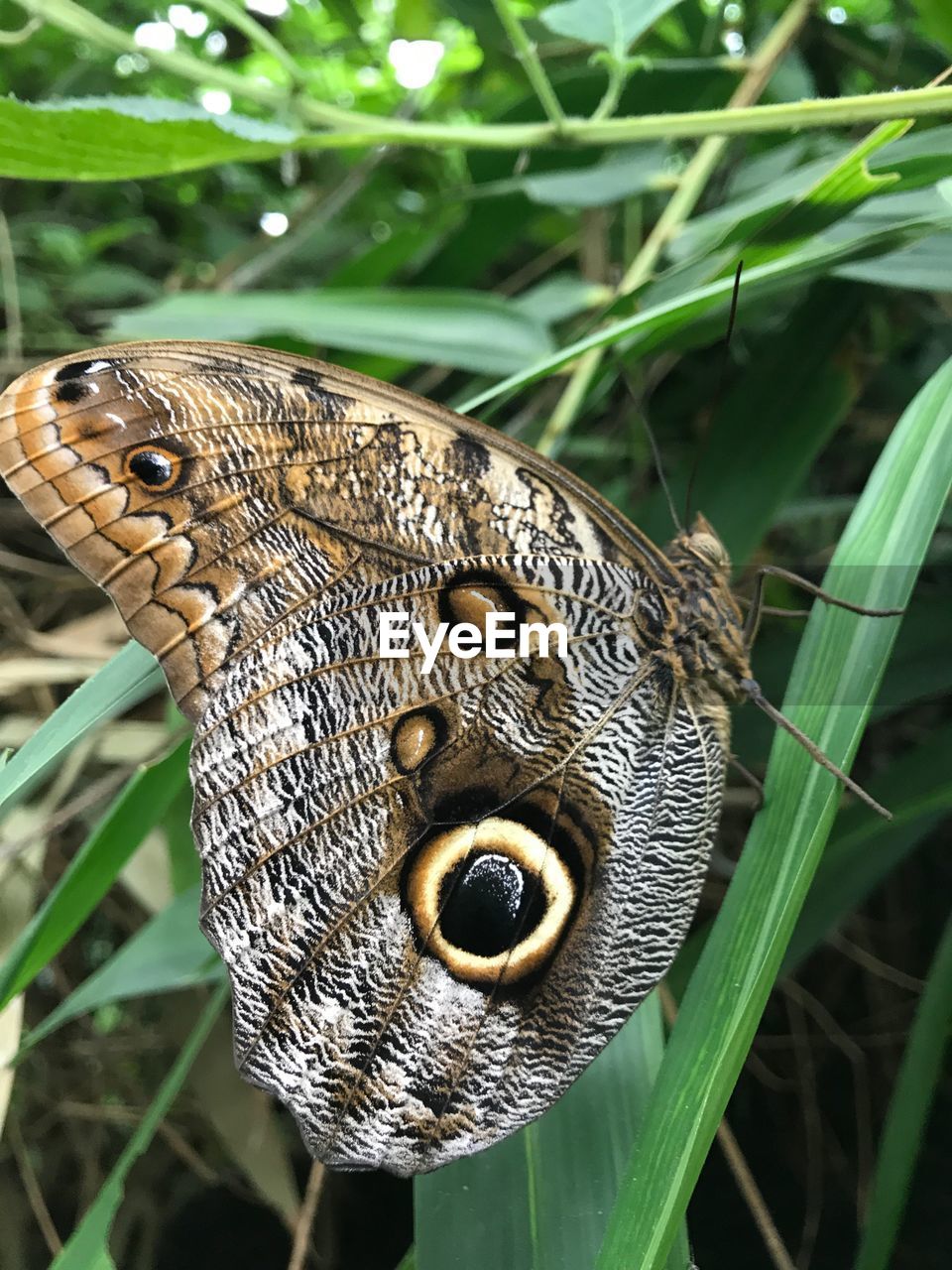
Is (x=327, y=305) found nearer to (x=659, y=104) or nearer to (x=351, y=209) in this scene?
(x=659, y=104)

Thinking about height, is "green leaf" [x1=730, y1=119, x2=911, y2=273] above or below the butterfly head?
above

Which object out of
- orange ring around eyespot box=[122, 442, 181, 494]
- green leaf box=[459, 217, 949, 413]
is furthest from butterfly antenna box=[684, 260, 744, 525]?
orange ring around eyespot box=[122, 442, 181, 494]

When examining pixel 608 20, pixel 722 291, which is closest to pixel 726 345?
pixel 722 291

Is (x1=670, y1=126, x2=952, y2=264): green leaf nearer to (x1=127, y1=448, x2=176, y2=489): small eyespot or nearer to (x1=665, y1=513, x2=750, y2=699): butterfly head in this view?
(x1=665, y1=513, x2=750, y2=699): butterfly head

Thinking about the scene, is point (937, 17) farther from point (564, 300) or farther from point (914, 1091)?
point (914, 1091)

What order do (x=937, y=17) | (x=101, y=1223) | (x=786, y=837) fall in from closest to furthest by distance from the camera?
1. (x=786, y=837)
2. (x=101, y=1223)
3. (x=937, y=17)

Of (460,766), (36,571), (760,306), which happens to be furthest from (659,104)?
(36,571)

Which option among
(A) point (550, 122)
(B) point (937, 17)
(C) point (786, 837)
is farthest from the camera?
(B) point (937, 17)
